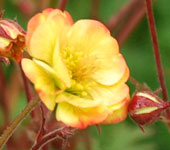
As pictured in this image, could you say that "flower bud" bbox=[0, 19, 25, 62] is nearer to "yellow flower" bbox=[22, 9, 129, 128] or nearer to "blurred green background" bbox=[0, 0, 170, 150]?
"yellow flower" bbox=[22, 9, 129, 128]

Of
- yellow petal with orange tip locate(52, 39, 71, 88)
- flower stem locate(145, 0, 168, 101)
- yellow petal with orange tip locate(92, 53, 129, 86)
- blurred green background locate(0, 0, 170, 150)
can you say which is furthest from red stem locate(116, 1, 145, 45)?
yellow petal with orange tip locate(52, 39, 71, 88)

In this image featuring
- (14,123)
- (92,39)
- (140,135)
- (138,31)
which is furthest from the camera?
(138,31)

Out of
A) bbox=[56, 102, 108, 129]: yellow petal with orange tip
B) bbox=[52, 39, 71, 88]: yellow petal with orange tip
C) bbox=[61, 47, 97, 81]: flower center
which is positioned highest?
bbox=[52, 39, 71, 88]: yellow petal with orange tip

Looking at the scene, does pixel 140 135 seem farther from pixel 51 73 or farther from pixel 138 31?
pixel 51 73

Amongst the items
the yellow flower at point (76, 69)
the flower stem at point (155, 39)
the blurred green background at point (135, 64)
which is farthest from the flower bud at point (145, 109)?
the blurred green background at point (135, 64)

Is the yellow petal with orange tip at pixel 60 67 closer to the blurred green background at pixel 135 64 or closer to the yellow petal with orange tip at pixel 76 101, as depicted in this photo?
the yellow petal with orange tip at pixel 76 101

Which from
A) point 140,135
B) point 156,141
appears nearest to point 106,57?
point 140,135
